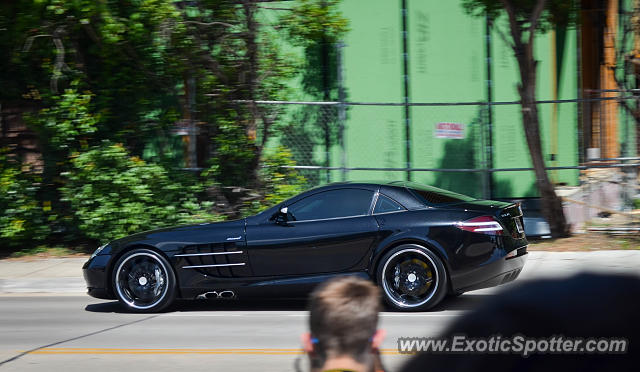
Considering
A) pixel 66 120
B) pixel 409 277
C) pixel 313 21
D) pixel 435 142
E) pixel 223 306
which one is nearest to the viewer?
pixel 409 277

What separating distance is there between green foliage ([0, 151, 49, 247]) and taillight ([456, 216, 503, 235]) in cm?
828

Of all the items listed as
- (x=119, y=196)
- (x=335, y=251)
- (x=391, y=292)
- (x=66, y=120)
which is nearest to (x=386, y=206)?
(x=335, y=251)

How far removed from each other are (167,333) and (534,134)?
7.11 metres

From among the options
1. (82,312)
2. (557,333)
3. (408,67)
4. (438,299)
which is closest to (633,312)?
(557,333)

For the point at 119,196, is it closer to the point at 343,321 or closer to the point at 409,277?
the point at 409,277

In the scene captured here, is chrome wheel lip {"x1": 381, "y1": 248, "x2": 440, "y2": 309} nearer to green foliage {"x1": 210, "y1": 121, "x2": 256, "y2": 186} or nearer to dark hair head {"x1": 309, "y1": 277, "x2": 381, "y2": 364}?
green foliage {"x1": 210, "y1": 121, "x2": 256, "y2": 186}

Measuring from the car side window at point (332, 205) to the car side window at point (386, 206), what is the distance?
0.10 metres

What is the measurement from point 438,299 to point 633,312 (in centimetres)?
711

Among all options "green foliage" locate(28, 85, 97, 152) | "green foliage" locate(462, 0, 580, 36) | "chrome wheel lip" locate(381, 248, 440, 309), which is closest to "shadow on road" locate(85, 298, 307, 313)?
"chrome wheel lip" locate(381, 248, 440, 309)

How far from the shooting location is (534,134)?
1216 cm

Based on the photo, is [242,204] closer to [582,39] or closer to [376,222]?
[376,222]

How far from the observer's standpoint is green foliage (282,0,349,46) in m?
12.8

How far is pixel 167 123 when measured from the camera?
530 inches

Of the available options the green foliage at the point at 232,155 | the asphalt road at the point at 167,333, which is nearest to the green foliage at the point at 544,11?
the green foliage at the point at 232,155
